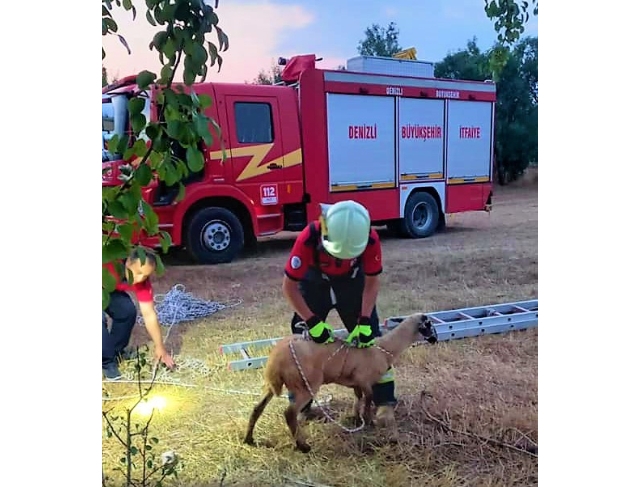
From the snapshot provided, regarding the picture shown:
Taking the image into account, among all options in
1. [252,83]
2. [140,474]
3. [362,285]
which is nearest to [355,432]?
[362,285]

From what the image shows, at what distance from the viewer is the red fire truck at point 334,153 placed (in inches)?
73.1

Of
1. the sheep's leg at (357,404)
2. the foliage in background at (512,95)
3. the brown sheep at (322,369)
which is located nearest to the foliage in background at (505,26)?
the foliage in background at (512,95)

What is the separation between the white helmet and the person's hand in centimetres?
Result: 51

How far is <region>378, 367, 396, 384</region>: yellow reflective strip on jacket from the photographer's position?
1938 millimetres

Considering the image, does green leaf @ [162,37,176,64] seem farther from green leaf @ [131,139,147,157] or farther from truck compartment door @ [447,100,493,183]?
truck compartment door @ [447,100,493,183]

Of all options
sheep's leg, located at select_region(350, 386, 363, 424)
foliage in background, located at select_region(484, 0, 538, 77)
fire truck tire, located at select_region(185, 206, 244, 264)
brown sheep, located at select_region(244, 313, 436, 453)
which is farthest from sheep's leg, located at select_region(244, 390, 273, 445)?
foliage in background, located at select_region(484, 0, 538, 77)

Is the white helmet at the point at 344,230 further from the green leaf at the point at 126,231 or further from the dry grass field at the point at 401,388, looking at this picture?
the green leaf at the point at 126,231

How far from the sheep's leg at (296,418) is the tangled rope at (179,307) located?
33cm

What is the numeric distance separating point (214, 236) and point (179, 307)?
0.69 ft
